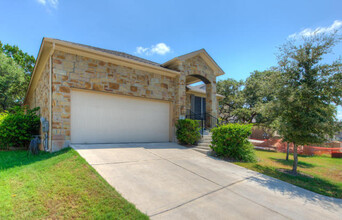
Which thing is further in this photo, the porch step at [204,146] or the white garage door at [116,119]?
the porch step at [204,146]

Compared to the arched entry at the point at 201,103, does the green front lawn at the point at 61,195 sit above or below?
below

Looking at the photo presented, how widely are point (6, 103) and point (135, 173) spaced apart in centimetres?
2219

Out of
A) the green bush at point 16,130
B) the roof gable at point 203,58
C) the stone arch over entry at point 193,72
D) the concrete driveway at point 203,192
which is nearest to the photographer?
the concrete driveway at point 203,192

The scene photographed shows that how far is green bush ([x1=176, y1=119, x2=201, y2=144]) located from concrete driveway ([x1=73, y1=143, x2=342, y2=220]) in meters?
3.08

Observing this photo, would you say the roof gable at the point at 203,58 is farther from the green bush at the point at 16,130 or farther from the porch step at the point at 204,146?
the green bush at the point at 16,130

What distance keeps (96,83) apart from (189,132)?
194 inches

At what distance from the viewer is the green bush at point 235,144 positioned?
6812 mm

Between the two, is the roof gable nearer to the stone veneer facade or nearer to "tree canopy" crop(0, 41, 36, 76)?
the stone veneer facade

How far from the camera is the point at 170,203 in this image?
3.04 meters

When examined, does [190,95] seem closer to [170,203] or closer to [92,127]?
[92,127]

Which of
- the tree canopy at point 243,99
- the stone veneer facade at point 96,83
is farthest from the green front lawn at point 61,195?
the tree canopy at point 243,99

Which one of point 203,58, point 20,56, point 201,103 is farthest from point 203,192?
point 20,56

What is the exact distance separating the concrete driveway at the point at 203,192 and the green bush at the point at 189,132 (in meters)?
3.08

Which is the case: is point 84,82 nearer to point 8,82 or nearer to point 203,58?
point 203,58
